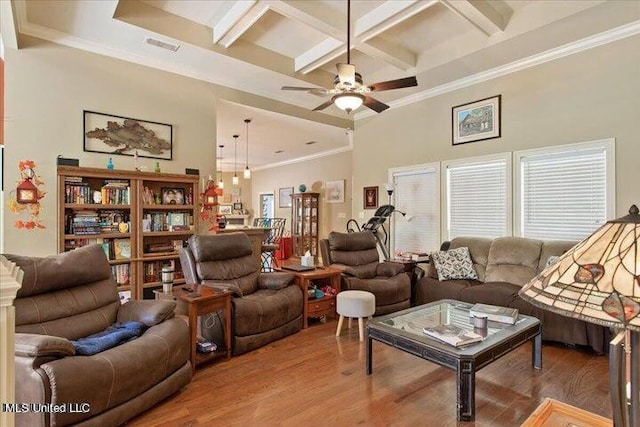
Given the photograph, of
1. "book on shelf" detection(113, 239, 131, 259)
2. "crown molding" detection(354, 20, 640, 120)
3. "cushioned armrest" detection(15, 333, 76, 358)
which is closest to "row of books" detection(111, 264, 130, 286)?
"book on shelf" detection(113, 239, 131, 259)

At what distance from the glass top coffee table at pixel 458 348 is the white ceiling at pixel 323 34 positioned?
2.83m

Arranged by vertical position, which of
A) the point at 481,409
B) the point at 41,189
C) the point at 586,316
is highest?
the point at 41,189

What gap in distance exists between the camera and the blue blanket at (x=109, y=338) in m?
2.04

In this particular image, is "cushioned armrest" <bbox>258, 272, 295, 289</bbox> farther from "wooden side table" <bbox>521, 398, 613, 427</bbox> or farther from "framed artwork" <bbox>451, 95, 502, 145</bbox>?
"framed artwork" <bbox>451, 95, 502, 145</bbox>

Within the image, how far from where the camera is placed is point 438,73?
14.9ft

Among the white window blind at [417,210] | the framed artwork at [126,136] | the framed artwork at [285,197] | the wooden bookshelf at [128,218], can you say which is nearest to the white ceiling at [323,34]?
the framed artwork at [126,136]

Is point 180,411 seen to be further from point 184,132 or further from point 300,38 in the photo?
point 300,38

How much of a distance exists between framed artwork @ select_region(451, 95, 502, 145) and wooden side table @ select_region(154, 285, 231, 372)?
3.77 metres

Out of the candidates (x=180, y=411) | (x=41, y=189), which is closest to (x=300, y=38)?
(x=41, y=189)

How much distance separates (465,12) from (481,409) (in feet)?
11.1

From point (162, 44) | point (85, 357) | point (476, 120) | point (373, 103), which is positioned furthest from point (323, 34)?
point (85, 357)

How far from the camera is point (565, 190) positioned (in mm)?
3891

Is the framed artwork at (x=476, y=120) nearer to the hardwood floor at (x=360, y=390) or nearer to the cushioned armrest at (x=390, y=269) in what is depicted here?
the cushioned armrest at (x=390, y=269)

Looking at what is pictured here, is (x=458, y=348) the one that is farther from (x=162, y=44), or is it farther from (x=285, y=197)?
(x=285, y=197)
